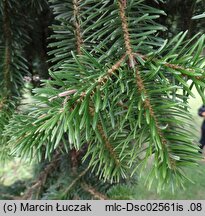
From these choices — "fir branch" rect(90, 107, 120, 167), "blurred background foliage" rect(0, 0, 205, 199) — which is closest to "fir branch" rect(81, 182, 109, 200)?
"blurred background foliage" rect(0, 0, 205, 199)

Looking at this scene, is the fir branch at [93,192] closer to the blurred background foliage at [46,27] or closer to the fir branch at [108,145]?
the blurred background foliage at [46,27]

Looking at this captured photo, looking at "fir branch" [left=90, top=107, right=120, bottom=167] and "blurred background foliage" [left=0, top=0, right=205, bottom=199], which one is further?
"blurred background foliage" [left=0, top=0, right=205, bottom=199]

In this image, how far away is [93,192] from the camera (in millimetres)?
557

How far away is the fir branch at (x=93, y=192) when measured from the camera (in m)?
0.53

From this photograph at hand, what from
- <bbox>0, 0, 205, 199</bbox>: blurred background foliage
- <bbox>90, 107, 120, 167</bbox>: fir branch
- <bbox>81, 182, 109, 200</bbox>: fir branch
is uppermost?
<bbox>0, 0, 205, 199</bbox>: blurred background foliage

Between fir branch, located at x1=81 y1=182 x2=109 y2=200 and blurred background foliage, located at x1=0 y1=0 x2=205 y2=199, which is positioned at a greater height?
blurred background foliage, located at x1=0 y1=0 x2=205 y2=199

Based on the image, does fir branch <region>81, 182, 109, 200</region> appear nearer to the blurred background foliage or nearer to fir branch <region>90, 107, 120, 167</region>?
the blurred background foliage

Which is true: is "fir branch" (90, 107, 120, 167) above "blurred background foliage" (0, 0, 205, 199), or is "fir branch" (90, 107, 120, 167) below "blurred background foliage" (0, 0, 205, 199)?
below

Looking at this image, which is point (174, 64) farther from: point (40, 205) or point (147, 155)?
point (40, 205)

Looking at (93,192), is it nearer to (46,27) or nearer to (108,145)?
(108,145)

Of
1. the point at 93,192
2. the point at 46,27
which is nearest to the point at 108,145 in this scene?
the point at 93,192

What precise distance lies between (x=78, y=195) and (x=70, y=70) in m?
0.35

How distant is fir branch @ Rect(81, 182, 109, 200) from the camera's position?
0.53 meters

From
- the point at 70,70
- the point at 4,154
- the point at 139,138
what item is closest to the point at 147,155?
the point at 139,138
